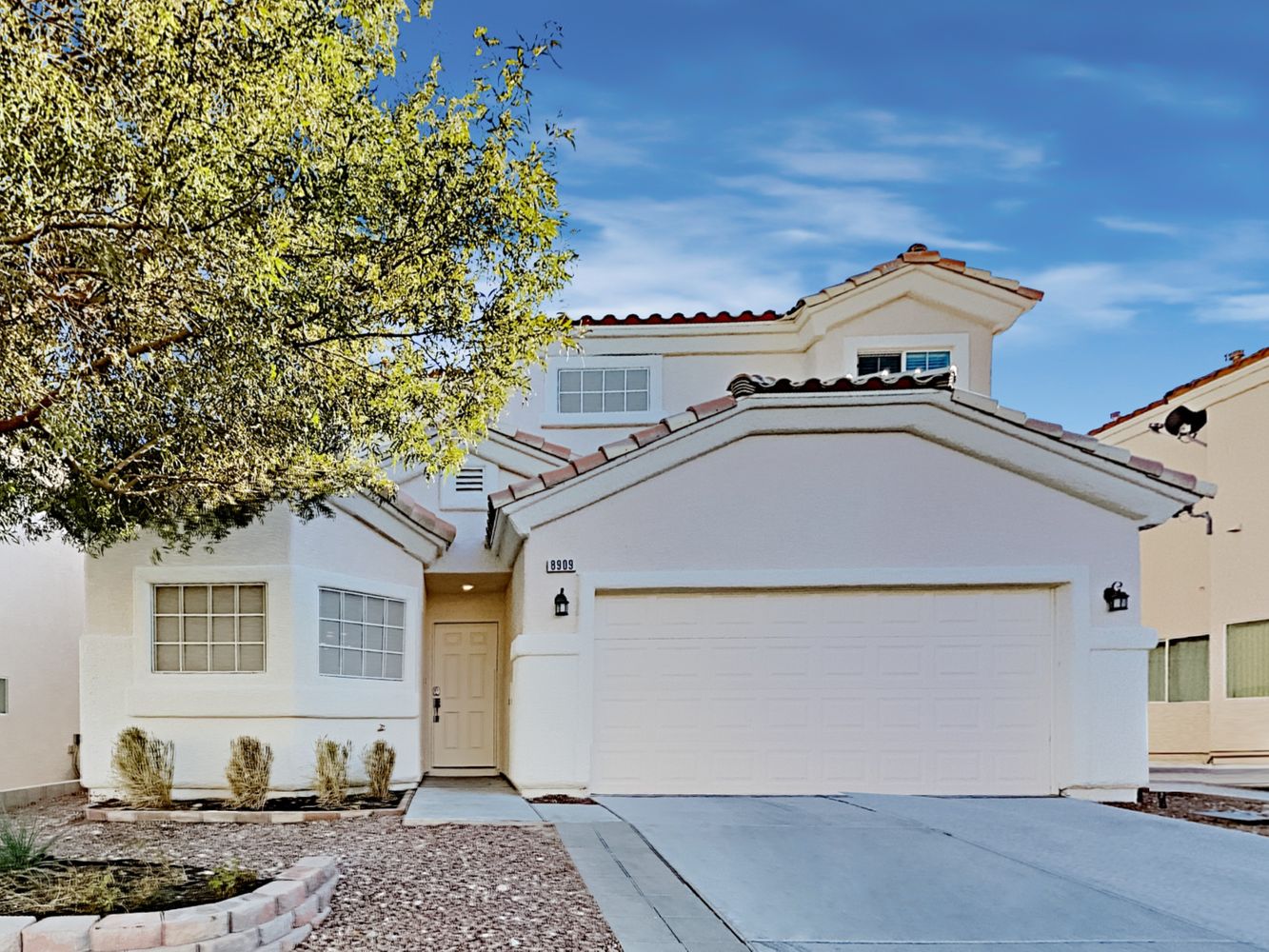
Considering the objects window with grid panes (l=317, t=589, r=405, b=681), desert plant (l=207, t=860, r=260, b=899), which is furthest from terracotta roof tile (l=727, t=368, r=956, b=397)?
desert plant (l=207, t=860, r=260, b=899)

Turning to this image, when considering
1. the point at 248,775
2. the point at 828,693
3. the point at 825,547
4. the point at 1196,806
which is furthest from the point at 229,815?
the point at 1196,806

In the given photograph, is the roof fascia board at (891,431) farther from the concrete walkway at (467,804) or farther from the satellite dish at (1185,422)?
the satellite dish at (1185,422)

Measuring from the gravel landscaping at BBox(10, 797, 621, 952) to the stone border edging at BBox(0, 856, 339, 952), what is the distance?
0.19 meters

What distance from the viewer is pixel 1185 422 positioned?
18.4 m

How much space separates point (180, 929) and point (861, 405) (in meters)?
8.55

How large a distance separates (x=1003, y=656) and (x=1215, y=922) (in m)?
5.55

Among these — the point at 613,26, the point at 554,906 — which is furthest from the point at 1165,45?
the point at 554,906

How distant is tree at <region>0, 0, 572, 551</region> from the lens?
5840 millimetres

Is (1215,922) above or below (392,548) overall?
below

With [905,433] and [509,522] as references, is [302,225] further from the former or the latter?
[905,433]

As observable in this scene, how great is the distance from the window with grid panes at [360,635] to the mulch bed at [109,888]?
5.43 m

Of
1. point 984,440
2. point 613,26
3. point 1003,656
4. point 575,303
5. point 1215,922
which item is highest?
point 613,26

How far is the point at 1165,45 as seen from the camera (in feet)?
39.6

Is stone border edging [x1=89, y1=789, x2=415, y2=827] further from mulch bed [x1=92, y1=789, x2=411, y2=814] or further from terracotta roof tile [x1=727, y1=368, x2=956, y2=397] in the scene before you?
terracotta roof tile [x1=727, y1=368, x2=956, y2=397]
